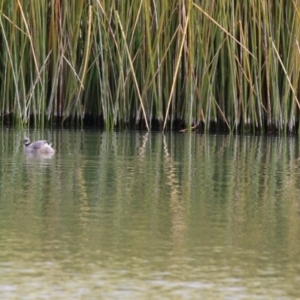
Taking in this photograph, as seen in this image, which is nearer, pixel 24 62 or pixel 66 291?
pixel 66 291

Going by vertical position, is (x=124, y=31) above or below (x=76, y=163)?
above

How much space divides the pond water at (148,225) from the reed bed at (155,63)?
246cm

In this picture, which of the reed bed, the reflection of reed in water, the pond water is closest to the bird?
the pond water

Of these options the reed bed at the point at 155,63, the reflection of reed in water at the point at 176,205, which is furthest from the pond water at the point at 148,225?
the reed bed at the point at 155,63

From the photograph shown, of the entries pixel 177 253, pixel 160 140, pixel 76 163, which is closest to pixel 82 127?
pixel 160 140

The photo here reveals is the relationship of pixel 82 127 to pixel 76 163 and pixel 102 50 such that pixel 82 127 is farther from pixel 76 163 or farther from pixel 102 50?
pixel 76 163

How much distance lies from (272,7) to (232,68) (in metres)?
0.99

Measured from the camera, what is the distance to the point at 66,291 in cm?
424

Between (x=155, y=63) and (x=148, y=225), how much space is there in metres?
7.05

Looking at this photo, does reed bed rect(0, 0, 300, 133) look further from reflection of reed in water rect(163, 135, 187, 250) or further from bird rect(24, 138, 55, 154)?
reflection of reed in water rect(163, 135, 187, 250)

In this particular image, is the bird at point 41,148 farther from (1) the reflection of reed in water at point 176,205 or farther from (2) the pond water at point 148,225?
(1) the reflection of reed in water at point 176,205

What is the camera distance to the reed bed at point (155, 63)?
40.7 ft

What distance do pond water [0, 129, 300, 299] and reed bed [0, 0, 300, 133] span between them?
2458 millimetres

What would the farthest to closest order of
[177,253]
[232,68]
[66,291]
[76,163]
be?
[232,68]
[76,163]
[177,253]
[66,291]
